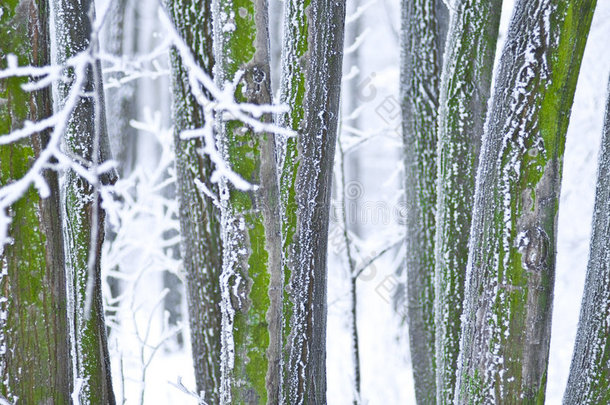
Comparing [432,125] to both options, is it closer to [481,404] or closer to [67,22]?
[481,404]

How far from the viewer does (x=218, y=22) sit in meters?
2.11

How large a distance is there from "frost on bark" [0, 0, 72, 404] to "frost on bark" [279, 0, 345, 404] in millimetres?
1061

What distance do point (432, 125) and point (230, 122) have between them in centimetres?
218

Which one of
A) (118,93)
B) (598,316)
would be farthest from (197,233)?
(118,93)

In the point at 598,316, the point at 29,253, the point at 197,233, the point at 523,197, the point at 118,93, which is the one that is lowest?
the point at 598,316

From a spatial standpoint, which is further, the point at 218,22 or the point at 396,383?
the point at 396,383

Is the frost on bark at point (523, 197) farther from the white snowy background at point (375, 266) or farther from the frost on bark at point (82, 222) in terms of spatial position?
the white snowy background at point (375, 266)

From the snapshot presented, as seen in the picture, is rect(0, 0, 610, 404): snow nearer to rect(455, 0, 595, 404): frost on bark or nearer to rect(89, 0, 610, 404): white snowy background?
rect(89, 0, 610, 404): white snowy background

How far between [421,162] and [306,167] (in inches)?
51.0

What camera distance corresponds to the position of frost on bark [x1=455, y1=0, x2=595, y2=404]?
242cm

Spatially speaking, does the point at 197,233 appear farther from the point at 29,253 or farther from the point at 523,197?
the point at 523,197

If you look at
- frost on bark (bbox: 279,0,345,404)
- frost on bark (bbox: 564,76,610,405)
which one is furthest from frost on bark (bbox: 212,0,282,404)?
frost on bark (bbox: 564,76,610,405)

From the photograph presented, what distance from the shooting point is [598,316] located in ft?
9.23

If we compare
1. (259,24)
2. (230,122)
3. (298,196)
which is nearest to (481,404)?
(298,196)
